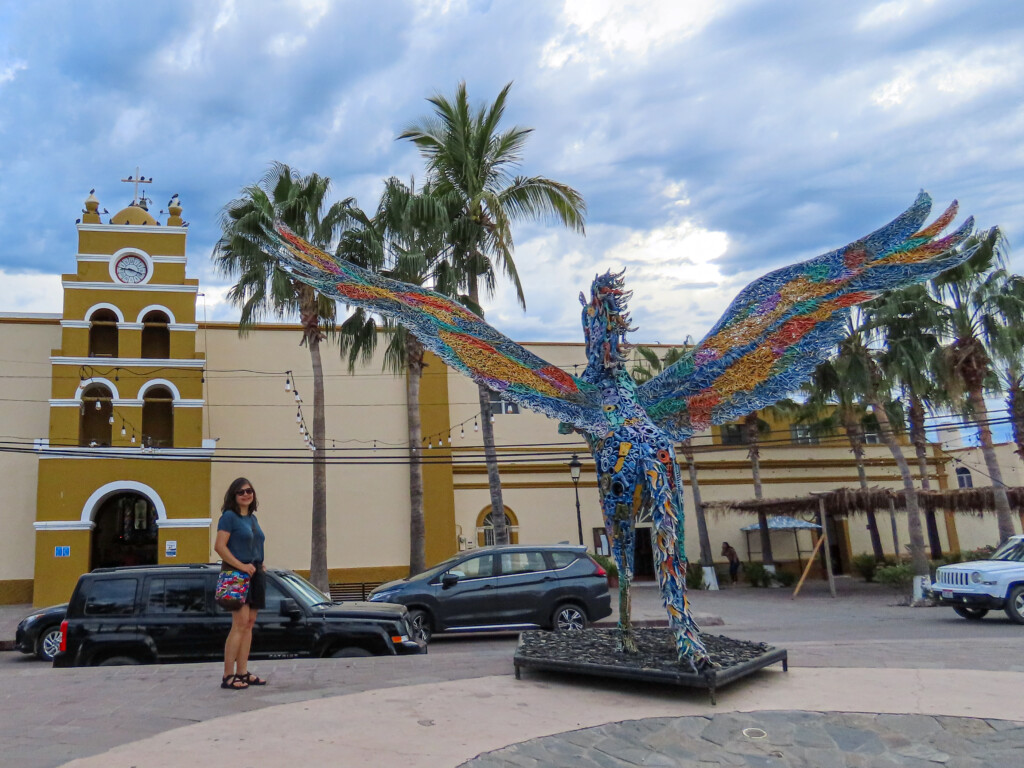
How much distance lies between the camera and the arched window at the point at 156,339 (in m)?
23.2

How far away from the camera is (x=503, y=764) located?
420cm

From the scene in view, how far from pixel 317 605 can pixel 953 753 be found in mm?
6544

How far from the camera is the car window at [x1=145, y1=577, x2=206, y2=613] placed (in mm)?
8602

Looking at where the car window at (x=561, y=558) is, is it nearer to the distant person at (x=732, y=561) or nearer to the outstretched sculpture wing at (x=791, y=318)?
the outstretched sculpture wing at (x=791, y=318)

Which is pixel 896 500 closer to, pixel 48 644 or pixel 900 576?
pixel 900 576

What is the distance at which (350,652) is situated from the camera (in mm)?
8336

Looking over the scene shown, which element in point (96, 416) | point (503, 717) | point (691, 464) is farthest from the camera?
point (691, 464)

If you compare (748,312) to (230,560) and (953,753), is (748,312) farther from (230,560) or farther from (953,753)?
(230,560)

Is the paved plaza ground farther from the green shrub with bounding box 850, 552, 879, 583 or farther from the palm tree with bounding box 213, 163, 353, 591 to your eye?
the green shrub with bounding box 850, 552, 879, 583

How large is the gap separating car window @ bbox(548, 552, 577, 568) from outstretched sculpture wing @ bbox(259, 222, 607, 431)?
6.82m

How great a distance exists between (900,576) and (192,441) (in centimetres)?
2023

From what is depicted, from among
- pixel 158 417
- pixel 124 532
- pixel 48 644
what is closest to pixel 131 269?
pixel 158 417

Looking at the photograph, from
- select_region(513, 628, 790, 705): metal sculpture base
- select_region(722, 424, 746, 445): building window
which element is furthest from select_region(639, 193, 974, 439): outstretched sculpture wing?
select_region(722, 424, 746, 445): building window

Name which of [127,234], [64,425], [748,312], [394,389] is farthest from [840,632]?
[127,234]
